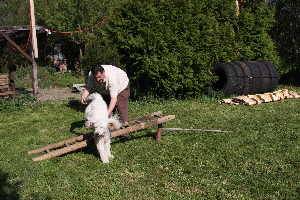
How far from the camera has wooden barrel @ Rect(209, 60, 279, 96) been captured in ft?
37.9

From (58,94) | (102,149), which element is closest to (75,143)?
(102,149)

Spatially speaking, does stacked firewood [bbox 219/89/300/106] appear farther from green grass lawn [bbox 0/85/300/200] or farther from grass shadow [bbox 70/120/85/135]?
grass shadow [bbox 70/120/85/135]

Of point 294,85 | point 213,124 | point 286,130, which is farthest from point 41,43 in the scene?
point 286,130

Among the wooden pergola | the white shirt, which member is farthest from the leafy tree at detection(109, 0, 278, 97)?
the white shirt

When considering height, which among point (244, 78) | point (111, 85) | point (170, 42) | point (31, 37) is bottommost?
point (244, 78)

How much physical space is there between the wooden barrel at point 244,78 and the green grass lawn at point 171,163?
271cm

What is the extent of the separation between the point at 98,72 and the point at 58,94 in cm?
876

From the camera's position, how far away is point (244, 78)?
464 inches

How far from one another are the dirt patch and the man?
19.0ft

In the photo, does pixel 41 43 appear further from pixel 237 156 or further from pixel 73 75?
pixel 237 156

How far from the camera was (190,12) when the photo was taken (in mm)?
11219

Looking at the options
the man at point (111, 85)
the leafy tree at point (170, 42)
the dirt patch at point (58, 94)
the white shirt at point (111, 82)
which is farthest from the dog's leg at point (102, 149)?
the dirt patch at point (58, 94)

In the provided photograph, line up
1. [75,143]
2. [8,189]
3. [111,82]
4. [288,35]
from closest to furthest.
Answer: [8,189], [75,143], [111,82], [288,35]

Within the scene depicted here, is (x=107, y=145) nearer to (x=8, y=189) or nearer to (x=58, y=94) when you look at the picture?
(x=8, y=189)
